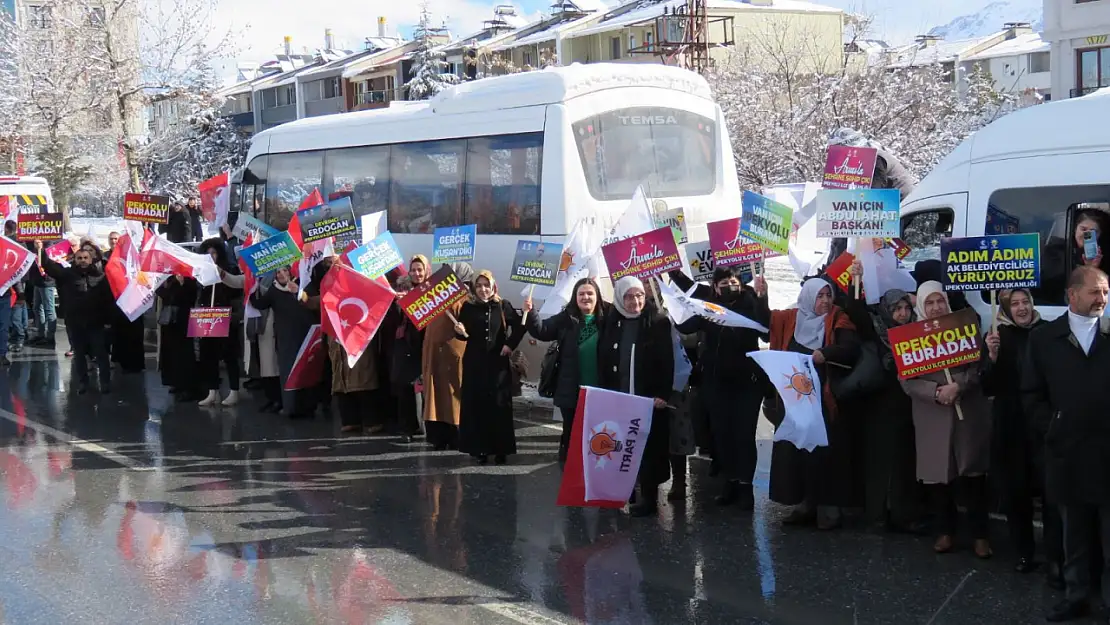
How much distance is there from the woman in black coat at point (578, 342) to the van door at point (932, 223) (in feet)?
7.43

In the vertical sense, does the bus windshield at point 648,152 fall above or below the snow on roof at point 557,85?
below

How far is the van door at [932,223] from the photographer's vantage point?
26.6ft

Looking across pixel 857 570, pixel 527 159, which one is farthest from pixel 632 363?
pixel 527 159

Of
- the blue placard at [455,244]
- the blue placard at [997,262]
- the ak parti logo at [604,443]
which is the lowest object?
the ak parti logo at [604,443]

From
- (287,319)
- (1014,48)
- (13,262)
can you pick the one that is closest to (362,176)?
(287,319)

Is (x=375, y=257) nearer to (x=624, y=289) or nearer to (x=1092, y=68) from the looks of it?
(x=624, y=289)

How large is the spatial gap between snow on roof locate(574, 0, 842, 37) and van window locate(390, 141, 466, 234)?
135 feet

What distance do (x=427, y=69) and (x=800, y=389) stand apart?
4740 centimetres

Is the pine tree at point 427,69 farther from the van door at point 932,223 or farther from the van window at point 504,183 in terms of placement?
the van door at point 932,223

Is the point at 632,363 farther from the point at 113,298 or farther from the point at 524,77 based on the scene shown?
the point at 113,298

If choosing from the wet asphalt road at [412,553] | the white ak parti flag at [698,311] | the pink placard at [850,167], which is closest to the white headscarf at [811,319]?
the white ak parti flag at [698,311]

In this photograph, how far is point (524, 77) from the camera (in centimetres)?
1300

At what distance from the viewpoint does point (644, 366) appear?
8016 millimetres

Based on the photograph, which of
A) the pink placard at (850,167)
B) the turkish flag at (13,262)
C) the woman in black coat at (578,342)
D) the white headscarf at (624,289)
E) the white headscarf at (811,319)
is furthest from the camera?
the turkish flag at (13,262)
